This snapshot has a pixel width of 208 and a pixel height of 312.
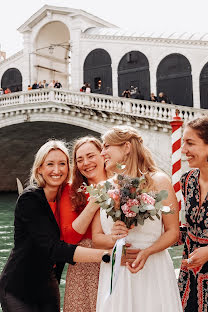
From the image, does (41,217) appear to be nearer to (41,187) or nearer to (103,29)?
(41,187)

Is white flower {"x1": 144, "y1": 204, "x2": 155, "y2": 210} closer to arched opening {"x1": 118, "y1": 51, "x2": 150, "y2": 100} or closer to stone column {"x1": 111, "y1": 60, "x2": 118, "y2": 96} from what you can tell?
arched opening {"x1": 118, "y1": 51, "x2": 150, "y2": 100}

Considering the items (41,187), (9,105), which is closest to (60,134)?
(9,105)

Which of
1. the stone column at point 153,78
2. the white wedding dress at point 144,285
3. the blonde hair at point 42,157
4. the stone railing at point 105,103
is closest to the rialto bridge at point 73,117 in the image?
the stone railing at point 105,103

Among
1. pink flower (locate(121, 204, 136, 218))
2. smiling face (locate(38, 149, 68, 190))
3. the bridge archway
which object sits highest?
the bridge archway

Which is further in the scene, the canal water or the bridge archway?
the bridge archway

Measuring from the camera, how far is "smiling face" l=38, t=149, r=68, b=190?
73.5 inches

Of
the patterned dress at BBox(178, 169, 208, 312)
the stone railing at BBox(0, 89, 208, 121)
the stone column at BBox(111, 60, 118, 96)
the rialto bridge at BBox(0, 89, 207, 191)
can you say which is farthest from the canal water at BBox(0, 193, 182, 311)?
Result: the stone column at BBox(111, 60, 118, 96)

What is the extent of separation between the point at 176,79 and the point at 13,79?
7.58m

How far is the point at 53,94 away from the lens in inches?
499

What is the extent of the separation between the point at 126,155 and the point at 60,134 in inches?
574

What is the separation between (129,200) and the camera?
1.48 meters

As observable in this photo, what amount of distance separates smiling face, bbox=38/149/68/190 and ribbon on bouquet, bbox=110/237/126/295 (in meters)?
0.51

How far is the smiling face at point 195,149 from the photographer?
1795mm

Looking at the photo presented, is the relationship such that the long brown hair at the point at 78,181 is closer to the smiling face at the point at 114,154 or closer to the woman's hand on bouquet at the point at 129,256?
the smiling face at the point at 114,154
